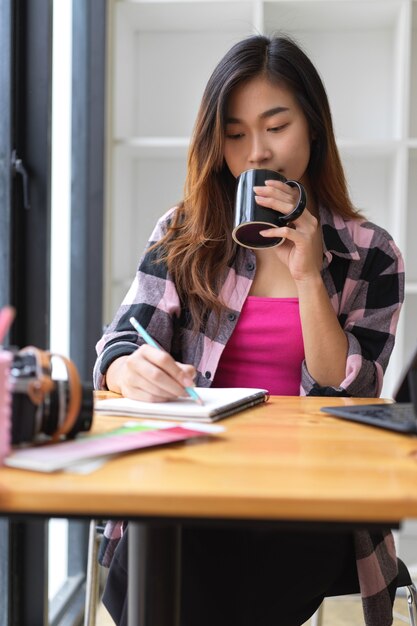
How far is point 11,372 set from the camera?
747 mm

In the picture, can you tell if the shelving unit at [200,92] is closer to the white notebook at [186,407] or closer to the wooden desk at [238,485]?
the white notebook at [186,407]

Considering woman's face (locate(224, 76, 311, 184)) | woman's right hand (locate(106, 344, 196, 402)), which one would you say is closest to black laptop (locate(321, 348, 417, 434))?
woman's right hand (locate(106, 344, 196, 402))

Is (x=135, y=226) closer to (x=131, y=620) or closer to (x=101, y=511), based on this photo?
(x=131, y=620)

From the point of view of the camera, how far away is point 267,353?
148 centimetres

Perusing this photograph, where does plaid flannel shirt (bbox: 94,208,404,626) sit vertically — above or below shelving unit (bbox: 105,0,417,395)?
below

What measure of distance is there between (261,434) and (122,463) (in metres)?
0.20

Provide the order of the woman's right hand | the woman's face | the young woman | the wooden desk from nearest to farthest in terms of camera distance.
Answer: the wooden desk
the woman's right hand
the young woman
the woman's face

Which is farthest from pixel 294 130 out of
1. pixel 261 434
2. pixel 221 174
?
pixel 261 434

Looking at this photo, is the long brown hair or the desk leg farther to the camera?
the long brown hair

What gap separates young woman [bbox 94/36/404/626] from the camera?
121cm

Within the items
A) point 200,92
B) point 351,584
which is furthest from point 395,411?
point 200,92

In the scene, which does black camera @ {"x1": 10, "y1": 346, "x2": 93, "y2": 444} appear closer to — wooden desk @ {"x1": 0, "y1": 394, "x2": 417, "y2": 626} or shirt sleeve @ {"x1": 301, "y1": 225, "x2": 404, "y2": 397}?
wooden desk @ {"x1": 0, "y1": 394, "x2": 417, "y2": 626}

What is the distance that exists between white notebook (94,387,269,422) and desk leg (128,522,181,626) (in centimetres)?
13

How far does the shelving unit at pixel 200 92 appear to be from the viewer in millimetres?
2643
